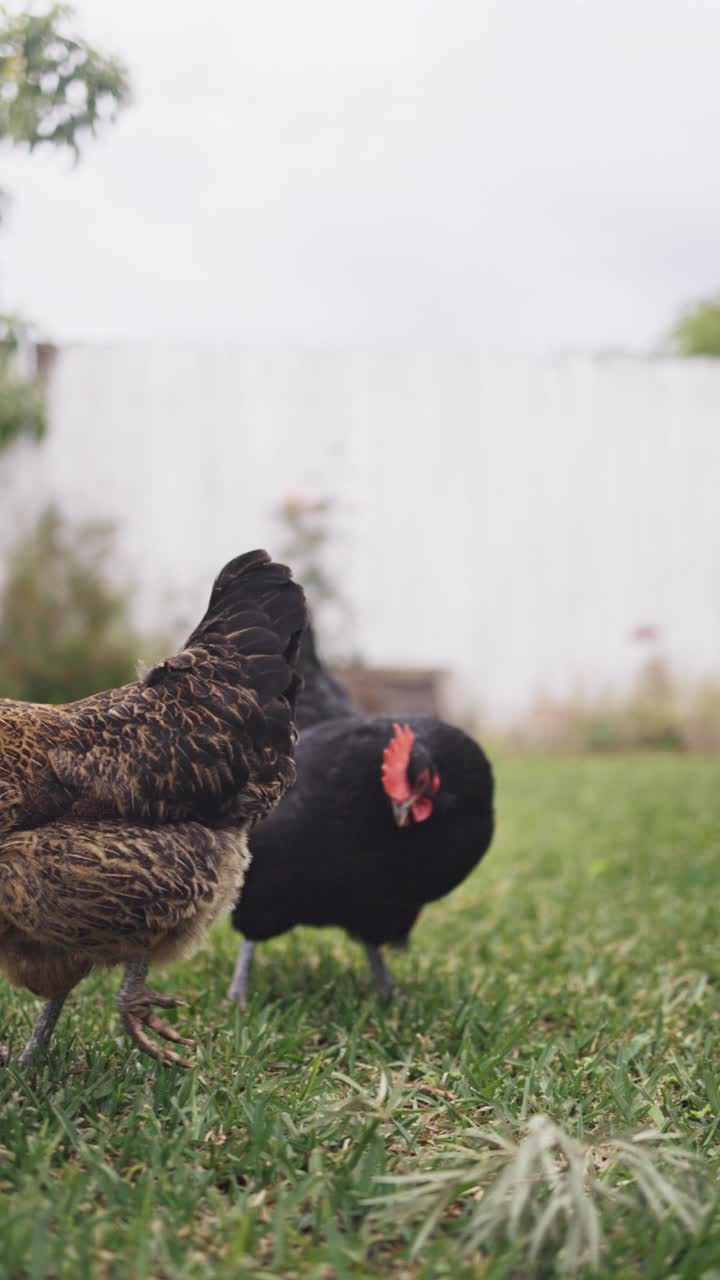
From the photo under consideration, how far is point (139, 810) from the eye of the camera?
6.07 feet

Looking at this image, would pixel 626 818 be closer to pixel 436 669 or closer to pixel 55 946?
pixel 436 669

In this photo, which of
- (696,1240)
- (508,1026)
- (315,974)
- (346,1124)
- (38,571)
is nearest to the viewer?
(696,1240)

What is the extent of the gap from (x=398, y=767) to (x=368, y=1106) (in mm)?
799

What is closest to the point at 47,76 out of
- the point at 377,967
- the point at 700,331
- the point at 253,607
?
the point at 253,607

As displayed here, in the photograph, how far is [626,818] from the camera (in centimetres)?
542

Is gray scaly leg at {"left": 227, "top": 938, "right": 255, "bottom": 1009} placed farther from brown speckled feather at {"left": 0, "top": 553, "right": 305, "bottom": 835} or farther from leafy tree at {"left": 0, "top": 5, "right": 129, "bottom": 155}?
leafy tree at {"left": 0, "top": 5, "right": 129, "bottom": 155}

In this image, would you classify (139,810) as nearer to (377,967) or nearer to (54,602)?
(377,967)

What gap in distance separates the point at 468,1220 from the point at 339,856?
3.69 feet

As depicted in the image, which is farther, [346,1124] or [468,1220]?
[346,1124]

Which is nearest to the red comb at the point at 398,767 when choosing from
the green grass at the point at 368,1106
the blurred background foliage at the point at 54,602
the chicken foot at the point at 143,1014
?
the green grass at the point at 368,1106

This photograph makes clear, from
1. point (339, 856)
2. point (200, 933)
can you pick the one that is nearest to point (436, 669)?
point (339, 856)

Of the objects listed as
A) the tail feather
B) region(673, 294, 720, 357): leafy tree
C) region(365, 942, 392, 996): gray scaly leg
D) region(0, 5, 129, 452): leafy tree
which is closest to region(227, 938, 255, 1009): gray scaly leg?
region(365, 942, 392, 996): gray scaly leg

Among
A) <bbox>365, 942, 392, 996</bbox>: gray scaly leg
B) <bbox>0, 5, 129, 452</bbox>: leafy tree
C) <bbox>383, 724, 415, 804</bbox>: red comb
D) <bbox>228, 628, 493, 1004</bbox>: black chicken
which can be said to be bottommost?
<bbox>365, 942, 392, 996</bbox>: gray scaly leg

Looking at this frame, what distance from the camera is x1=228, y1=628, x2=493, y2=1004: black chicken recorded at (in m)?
2.46
